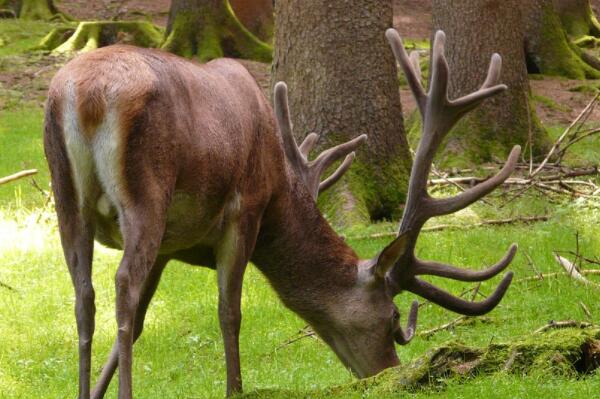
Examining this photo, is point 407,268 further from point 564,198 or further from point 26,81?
point 26,81

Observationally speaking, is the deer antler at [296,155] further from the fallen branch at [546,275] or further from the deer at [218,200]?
the fallen branch at [546,275]

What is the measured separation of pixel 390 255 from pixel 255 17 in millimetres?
14941

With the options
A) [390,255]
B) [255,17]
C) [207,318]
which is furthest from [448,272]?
[255,17]

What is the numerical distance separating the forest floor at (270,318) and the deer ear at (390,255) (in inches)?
23.8

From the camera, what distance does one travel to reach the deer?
496 centimetres

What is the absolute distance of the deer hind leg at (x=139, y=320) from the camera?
20.2 feet

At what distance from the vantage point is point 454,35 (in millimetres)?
12266

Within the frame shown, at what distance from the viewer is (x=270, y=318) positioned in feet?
26.7

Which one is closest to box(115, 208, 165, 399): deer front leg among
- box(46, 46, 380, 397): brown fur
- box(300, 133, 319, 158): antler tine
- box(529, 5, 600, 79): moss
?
box(46, 46, 380, 397): brown fur

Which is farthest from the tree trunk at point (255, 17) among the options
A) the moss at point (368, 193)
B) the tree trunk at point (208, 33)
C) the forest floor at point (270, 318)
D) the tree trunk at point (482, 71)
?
the moss at point (368, 193)

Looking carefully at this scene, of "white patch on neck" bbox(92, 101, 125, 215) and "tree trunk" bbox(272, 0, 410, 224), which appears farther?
"tree trunk" bbox(272, 0, 410, 224)

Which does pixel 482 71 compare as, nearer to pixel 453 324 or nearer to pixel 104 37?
pixel 453 324

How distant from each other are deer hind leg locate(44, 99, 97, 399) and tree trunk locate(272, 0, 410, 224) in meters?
4.76

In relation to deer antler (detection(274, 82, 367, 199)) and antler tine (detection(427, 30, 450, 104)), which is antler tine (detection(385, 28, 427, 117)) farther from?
deer antler (detection(274, 82, 367, 199))
